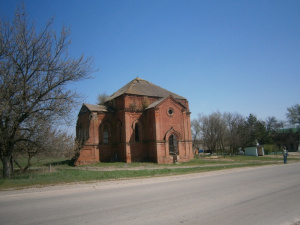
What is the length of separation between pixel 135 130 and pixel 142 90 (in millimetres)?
5787

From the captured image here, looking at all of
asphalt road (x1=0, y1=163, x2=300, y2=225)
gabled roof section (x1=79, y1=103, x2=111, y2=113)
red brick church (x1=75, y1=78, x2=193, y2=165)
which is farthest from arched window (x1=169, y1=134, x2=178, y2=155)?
asphalt road (x1=0, y1=163, x2=300, y2=225)

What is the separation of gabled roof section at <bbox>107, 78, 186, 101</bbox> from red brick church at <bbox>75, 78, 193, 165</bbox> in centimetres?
Result: 21

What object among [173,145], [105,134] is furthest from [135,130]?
[173,145]

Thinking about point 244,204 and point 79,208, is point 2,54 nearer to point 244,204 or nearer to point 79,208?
point 79,208

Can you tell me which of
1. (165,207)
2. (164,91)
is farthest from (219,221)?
(164,91)

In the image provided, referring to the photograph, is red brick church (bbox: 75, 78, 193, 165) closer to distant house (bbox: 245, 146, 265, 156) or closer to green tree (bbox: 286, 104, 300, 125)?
distant house (bbox: 245, 146, 265, 156)

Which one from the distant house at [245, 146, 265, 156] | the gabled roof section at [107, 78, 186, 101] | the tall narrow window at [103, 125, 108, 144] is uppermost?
the gabled roof section at [107, 78, 186, 101]

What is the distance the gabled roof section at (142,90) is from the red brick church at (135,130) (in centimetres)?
21

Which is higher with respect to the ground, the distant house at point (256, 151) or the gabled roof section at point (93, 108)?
the gabled roof section at point (93, 108)

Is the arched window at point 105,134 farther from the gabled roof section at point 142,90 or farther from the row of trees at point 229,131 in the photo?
the row of trees at point 229,131

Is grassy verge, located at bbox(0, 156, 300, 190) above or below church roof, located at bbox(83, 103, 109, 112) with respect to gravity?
below

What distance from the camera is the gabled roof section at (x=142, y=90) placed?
27641 mm

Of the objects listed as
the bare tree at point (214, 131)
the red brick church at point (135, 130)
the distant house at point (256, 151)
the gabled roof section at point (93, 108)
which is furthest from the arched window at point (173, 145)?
the bare tree at point (214, 131)

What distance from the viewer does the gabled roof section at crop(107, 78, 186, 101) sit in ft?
90.7
